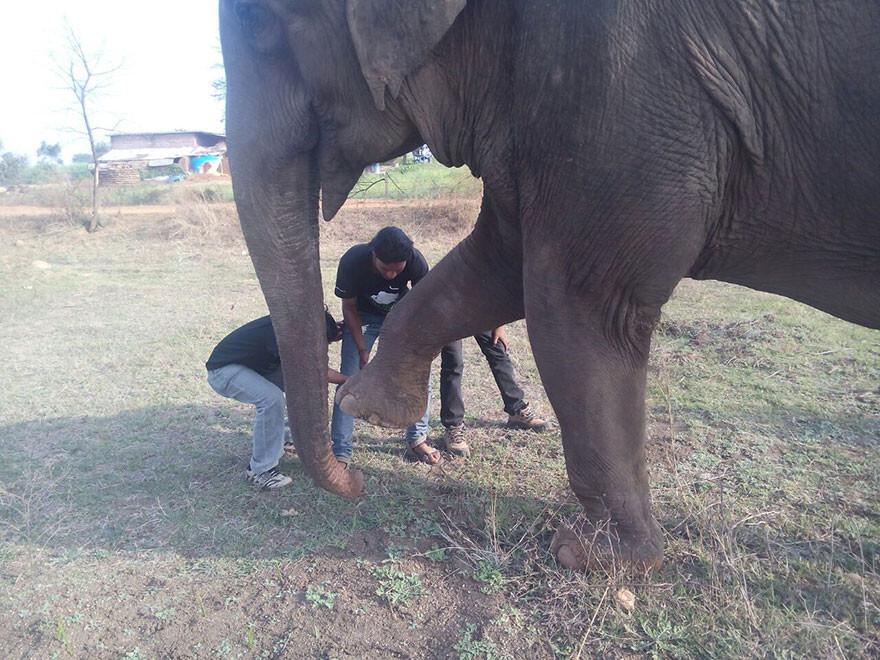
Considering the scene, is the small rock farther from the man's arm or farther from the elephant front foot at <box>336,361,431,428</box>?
the man's arm

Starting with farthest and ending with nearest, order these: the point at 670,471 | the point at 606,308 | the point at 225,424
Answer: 1. the point at 225,424
2. the point at 670,471
3. the point at 606,308

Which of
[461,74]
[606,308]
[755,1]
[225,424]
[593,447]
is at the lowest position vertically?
[225,424]

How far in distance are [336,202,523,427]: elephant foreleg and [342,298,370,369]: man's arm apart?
56 centimetres

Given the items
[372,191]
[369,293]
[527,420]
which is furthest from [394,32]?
[372,191]

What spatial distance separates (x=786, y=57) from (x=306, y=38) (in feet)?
5.79

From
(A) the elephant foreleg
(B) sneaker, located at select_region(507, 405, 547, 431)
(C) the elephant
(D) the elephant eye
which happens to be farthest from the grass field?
(D) the elephant eye

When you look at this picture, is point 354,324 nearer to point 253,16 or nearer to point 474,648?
point 253,16

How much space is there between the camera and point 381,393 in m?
3.86

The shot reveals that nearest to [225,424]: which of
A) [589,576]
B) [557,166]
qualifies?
[589,576]

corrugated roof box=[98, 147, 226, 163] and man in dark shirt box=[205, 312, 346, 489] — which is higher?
corrugated roof box=[98, 147, 226, 163]

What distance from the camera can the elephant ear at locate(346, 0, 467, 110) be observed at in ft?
8.04

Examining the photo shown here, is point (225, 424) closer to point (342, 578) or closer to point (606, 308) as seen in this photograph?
point (342, 578)

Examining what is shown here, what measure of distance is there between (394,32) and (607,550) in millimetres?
2298

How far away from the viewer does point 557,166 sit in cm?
247
